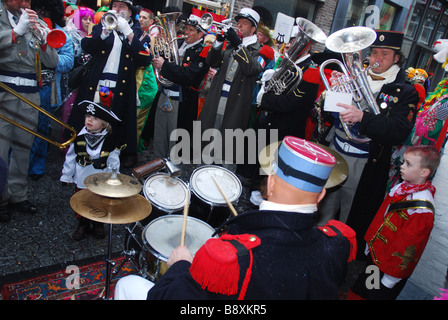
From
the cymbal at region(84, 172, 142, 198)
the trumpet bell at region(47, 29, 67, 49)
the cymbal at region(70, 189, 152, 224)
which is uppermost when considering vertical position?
the trumpet bell at region(47, 29, 67, 49)

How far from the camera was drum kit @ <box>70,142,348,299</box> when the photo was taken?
2.42 metres

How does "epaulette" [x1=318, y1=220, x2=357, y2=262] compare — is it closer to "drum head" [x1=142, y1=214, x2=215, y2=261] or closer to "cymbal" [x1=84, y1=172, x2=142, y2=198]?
"drum head" [x1=142, y1=214, x2=215, y2=261]

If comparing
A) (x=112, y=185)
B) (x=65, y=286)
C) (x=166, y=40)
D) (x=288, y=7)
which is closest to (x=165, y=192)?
(x=112, y=185)

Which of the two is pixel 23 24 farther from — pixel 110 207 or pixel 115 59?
pixel 110 207

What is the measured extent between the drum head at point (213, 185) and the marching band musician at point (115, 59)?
1.51 m

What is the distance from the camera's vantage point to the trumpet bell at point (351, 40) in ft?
10.6

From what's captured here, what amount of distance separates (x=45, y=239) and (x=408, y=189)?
356cm

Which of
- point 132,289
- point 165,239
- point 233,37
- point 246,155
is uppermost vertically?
point 233,37

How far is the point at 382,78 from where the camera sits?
3.46 m

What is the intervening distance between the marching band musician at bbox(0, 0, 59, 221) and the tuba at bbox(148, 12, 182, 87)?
1683 millimetres

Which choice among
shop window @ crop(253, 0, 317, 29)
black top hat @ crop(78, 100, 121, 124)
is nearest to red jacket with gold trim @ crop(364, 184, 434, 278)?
black top hat @ crop(78, 100, 121, 124)

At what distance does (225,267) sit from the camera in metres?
1.33

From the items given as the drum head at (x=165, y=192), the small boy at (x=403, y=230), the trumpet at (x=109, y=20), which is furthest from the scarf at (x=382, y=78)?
the trumpet at (x=109, y=20)

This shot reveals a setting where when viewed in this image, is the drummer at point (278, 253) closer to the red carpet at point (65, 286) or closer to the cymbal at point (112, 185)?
the cymbal at point (112, 185)
